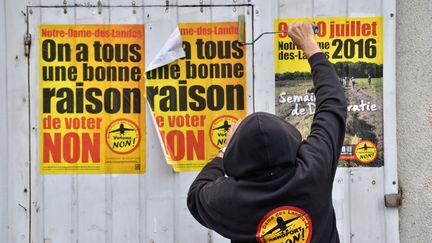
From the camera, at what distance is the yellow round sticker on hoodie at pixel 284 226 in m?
1.91

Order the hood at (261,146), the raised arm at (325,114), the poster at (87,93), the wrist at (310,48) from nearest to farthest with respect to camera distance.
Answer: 1. the hood at (261,146)
2. the raised arm at (325,114)
3. the wrist at (310,48)
4. the poster at (87,93)

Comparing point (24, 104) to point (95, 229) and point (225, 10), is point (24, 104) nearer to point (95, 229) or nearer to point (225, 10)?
point (95, 229)

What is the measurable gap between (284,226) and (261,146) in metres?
0.29

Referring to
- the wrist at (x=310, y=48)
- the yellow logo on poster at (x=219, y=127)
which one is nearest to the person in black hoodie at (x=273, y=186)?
the wrist at (x=310, y=48)

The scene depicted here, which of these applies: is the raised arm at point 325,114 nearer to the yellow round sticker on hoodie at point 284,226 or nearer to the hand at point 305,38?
the hand at point 305,38

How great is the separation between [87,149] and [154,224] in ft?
1.75

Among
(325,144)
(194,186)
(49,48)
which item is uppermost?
(49,48)

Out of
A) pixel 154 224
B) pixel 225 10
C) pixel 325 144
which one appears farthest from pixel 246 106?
pixel 325 144

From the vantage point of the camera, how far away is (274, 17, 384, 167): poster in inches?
117

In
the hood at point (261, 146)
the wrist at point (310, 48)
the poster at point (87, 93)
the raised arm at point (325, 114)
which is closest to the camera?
the hood at point (261, 146)

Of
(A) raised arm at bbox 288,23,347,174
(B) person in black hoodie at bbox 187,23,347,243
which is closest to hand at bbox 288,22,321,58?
(A) raised arm at bbox 288,23,347,174

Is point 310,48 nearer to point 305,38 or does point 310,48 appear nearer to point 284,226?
point 305,38

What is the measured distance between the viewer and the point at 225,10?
298cm

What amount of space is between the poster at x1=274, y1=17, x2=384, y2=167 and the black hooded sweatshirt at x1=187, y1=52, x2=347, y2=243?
964 mm
